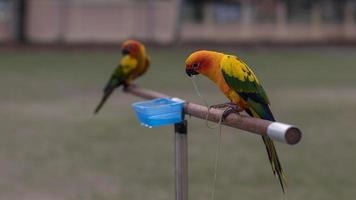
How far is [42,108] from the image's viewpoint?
37.7 feet

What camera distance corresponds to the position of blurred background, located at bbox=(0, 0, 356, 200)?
672 cm

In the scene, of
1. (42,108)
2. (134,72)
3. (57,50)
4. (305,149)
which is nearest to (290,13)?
(57,50)

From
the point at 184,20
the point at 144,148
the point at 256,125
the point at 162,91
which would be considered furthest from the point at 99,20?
the point at 256,125

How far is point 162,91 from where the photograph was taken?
14.0 meters

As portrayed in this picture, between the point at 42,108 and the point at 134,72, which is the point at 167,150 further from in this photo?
the point at 42,108

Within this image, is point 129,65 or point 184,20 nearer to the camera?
point 129,65

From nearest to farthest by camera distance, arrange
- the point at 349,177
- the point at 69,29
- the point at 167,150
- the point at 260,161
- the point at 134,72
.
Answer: the point at 134,72
the point at 349,177
the point at 260,161
the point at 167,150
the point at 69,29

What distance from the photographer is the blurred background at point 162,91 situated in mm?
6719

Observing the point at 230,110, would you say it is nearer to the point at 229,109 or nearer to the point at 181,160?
the point at 229,109

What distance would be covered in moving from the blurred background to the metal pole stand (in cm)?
328

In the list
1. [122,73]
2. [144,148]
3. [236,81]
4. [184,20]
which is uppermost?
[236,81]

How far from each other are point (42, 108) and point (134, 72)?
18.9 ft

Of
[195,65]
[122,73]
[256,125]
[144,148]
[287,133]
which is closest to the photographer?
[287,133]

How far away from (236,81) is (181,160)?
40 cm
